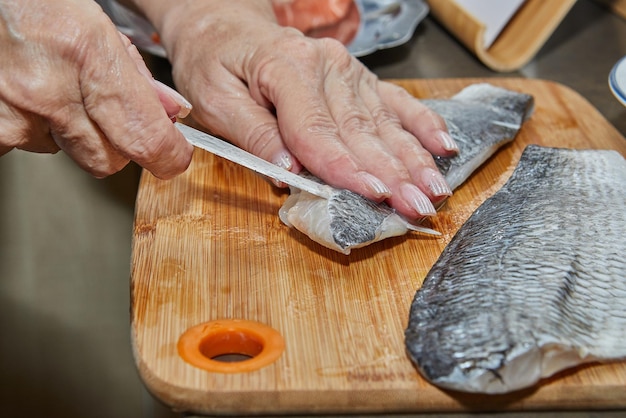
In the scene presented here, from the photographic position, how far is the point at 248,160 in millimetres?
1370

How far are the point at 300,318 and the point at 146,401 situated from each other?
1.15m

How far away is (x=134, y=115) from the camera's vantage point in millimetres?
1134

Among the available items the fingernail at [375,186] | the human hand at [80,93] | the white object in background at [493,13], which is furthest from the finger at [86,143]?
the white object in background at [493,13]

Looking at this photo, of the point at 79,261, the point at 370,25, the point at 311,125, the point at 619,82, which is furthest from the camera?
the point at 79,261

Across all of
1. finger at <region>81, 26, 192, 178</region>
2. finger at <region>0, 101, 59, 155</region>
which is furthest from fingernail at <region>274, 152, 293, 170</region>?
finger at <region>0, 101, 59, 155</region>

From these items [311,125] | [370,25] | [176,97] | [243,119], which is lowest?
[370,25]

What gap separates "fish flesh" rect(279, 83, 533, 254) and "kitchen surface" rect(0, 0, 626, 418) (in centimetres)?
44

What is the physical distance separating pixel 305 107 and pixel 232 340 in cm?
55

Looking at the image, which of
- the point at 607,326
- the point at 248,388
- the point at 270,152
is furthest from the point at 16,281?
the point at 607,326

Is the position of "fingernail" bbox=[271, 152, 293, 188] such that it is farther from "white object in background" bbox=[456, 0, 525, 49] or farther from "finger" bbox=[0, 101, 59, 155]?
"white object in background" bbox=[456, 0, 525, 49]

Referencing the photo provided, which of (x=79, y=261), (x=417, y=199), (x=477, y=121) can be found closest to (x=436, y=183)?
(x=417, y=199)

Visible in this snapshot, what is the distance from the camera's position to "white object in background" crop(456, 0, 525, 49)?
228 centimetres

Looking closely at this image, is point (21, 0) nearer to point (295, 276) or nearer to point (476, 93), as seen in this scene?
point (295, 276)

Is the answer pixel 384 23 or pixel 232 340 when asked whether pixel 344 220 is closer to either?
pixel 232 340
